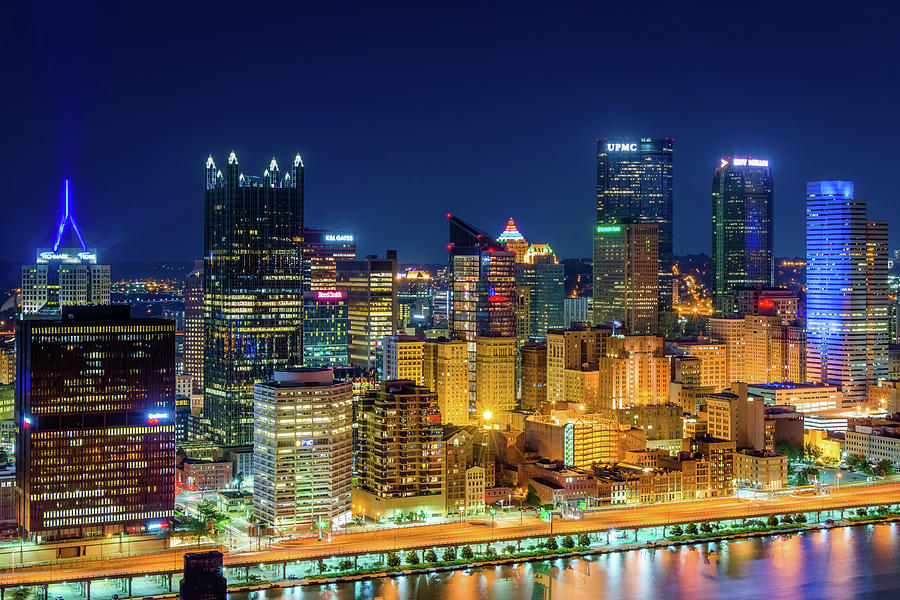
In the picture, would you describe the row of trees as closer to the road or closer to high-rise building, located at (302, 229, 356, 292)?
the road

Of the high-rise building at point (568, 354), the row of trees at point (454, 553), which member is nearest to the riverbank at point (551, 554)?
the row of trees at point (454, 553)

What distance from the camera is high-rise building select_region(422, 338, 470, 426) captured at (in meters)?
55.3

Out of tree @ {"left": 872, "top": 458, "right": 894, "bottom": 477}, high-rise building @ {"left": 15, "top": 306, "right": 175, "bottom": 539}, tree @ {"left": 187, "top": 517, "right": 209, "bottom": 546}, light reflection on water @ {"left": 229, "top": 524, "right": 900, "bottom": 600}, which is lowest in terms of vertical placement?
light reflection on water @ {"left": 229, "top": 524, "right": 900, "bottom": 600}

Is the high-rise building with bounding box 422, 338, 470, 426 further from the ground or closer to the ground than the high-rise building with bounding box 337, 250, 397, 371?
closer to the ground

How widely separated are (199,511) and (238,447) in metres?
8.54

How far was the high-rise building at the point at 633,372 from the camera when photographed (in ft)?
184

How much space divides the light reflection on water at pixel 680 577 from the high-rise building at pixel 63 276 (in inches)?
1408

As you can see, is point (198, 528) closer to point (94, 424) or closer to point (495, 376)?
point (94, 424)

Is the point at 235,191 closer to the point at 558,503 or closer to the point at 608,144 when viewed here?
the point at 558,503

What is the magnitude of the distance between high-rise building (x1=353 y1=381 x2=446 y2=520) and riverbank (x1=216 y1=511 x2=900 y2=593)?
4853 mm

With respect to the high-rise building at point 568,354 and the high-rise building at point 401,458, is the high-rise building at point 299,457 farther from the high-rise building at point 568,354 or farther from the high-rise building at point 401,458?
the high-rise building at point 568,354

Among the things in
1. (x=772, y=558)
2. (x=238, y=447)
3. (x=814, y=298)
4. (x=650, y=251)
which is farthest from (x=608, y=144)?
(x=772, y=558)

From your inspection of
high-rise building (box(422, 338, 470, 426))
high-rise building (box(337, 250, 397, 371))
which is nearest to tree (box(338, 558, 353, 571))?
high-rise building (box(422, 338, 470, 426))

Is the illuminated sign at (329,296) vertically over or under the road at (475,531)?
over
